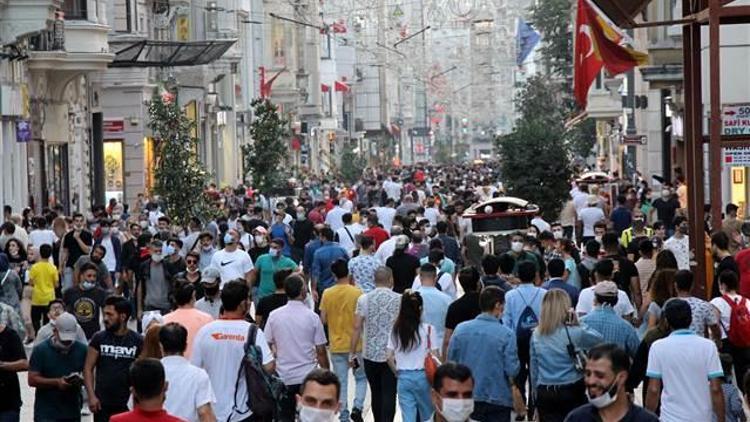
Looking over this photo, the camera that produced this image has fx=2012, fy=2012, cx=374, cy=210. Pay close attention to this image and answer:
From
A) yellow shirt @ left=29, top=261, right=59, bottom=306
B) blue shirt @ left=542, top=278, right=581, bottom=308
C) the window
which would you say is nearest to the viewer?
blue shirt @ left=542, top=278, right=581, bottom=308

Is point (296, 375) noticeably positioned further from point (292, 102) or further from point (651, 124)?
point (292, 102)

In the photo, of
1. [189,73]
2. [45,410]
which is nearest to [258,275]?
[45,410]

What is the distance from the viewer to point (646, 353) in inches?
483

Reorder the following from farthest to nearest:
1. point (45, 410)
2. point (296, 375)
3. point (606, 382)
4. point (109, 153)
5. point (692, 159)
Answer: point (109, 153) < point (692, 159) < point (296, 375) < point (45, 410) < point (606, 382)

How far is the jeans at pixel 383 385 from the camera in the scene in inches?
611

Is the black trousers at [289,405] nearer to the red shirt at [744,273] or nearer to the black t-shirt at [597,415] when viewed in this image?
the red shirt at [744,273]

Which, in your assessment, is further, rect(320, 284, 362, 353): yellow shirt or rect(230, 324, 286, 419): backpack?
rect(320, 284, 362, 353): yellow shirt

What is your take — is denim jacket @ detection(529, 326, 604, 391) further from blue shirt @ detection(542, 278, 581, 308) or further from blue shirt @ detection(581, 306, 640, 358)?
blue shirt @ detection(542, 278, 581, 308)

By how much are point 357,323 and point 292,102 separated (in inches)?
2915

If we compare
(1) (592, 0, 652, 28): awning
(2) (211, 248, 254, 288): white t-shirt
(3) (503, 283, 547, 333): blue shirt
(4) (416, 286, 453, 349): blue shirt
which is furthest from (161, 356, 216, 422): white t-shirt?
(2) (211, 248, 254, 288): white t-shirt

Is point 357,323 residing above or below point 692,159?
below

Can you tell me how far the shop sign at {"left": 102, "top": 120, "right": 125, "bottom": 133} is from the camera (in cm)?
5291

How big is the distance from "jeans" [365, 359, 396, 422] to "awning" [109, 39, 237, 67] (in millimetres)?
31000

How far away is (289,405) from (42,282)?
8.96 metres
